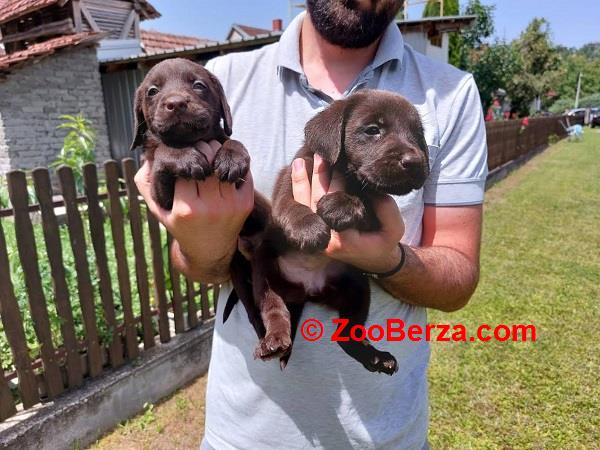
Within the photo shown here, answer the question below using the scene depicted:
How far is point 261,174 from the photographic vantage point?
1.82 meters

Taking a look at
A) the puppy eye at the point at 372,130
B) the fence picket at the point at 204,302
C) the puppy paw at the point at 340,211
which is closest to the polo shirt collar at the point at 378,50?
the puppy eye at the point at 372,130

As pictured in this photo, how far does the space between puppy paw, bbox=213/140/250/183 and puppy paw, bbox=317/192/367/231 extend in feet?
0.80

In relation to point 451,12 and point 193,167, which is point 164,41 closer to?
point 451,12

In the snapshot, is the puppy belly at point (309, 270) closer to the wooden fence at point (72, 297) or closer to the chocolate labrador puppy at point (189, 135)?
the chocolate labrador puppy at point (189, 135)

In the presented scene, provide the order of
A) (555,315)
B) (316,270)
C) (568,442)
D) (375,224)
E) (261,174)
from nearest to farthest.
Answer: (375,224)
(316,270)
(261,174)
(568,442)
(555,315)

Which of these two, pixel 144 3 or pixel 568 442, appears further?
pixel 144 3

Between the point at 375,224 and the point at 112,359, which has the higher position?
the point at 375,224

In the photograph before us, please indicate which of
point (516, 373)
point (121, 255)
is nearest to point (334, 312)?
point (121, 255)

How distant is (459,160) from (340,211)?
24.0 inches

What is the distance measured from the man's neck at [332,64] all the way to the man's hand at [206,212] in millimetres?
499

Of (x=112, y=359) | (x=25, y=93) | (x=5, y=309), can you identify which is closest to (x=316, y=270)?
(x=5, y=309)

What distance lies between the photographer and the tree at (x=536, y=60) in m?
38.6

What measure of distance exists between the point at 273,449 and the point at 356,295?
646 millimetres

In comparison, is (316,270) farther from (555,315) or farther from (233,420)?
(555,315)
